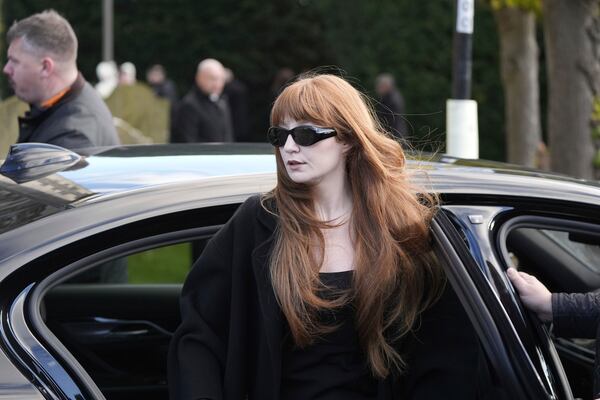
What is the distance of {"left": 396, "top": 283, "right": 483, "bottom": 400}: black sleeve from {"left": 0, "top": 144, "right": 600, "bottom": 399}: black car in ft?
0.21

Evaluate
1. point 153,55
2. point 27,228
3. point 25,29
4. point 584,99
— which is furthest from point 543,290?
point 153,55

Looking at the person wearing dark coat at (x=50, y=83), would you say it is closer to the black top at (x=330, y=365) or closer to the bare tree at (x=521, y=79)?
the black top at (x=330, y=365)

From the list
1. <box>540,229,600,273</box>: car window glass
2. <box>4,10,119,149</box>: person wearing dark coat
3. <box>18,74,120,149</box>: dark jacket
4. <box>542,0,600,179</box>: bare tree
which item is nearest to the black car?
<box>540,229,600,273</box>: car window glass

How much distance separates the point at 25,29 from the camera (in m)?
4.86

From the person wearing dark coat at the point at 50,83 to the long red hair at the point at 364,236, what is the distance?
212 cm

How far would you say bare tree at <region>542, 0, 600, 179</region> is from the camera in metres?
8.16

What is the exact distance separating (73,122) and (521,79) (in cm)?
862

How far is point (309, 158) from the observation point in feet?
8.43

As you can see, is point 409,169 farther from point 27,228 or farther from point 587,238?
point 27,228

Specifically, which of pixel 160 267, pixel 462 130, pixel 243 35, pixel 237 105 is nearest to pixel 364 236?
pixel 462 130

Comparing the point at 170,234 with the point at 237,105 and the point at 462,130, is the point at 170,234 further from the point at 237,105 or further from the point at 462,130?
the point at 237,105

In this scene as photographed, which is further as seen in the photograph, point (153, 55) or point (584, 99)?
point (153, 55)

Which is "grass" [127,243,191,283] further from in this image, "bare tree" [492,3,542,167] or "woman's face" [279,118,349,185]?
"woman's face" [279,118,349,185]

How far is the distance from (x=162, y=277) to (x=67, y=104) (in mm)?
4568
